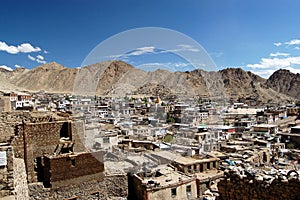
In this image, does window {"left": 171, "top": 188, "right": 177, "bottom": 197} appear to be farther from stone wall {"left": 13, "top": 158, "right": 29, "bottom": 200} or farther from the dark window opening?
stone wall {"left": 13, "top": 158, "right": 29, "bottom": 200}

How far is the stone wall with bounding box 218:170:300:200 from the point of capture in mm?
3578

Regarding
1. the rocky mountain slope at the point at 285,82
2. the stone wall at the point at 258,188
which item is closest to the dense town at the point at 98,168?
the stone wall at the point at 258,188

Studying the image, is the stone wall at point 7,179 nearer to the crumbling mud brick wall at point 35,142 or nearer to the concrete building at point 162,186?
the crumbling mud brick wall at point 35,142

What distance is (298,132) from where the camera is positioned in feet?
84.6

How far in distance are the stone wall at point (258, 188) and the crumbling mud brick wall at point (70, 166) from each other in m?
4.02

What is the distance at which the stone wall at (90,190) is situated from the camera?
639 cm

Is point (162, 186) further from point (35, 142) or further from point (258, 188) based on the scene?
point (258, 188)

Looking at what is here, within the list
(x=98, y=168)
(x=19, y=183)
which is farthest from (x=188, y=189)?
(x=19, y=183)

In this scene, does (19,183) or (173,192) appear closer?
(19,183)

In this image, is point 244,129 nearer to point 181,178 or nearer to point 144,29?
point 181,178

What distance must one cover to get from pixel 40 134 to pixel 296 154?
57.5 feet

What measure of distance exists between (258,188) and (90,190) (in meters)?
4.86

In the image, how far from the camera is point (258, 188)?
3.84m

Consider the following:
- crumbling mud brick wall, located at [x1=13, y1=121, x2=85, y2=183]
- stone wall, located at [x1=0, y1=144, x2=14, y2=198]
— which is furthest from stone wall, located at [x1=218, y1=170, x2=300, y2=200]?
crumbling mud brick wall, located at [x1=13, y1=121, x2=85, y2=183]
